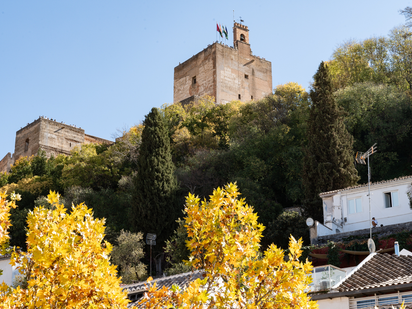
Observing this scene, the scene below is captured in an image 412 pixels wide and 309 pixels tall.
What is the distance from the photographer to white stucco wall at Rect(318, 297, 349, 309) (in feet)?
46.1

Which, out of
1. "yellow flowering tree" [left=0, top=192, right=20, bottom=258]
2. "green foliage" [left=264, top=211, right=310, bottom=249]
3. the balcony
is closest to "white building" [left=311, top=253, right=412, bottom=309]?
the balcony

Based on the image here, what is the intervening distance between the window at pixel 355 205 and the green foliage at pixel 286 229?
8.53 feet

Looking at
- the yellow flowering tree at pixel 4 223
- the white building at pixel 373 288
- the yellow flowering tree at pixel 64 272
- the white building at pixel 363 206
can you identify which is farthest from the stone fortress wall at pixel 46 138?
the yellow flowering tree at pixel 64 272

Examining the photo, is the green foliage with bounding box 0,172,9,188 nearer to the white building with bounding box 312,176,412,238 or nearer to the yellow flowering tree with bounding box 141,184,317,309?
the white building with bounding box 312,176,412,238

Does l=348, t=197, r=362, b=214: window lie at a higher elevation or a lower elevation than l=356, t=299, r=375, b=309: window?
higher

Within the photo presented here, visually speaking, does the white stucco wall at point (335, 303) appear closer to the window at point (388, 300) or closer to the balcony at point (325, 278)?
the balcony at point (325, 278)

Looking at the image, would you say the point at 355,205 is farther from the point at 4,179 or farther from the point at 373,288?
the point at 4,179

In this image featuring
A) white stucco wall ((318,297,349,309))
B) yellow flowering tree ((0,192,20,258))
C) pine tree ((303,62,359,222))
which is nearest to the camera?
yellow flowering tree ((0,192,20,258))

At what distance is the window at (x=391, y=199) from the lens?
28.7 meters

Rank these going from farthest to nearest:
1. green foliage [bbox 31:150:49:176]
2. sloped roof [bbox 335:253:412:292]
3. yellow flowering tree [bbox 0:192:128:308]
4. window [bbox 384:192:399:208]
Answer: green foliage [bbox 31:150:49:176] → window [bbox 384:192:399:208] → sloped roof [bbox 335:253:412:292] → yellow flowering tree [bbox 0:192:128:308]

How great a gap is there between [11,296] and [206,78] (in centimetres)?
5323

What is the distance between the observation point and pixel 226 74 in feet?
195

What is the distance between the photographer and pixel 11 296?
7.31m

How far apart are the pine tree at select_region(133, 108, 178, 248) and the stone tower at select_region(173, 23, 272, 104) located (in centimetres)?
1821
